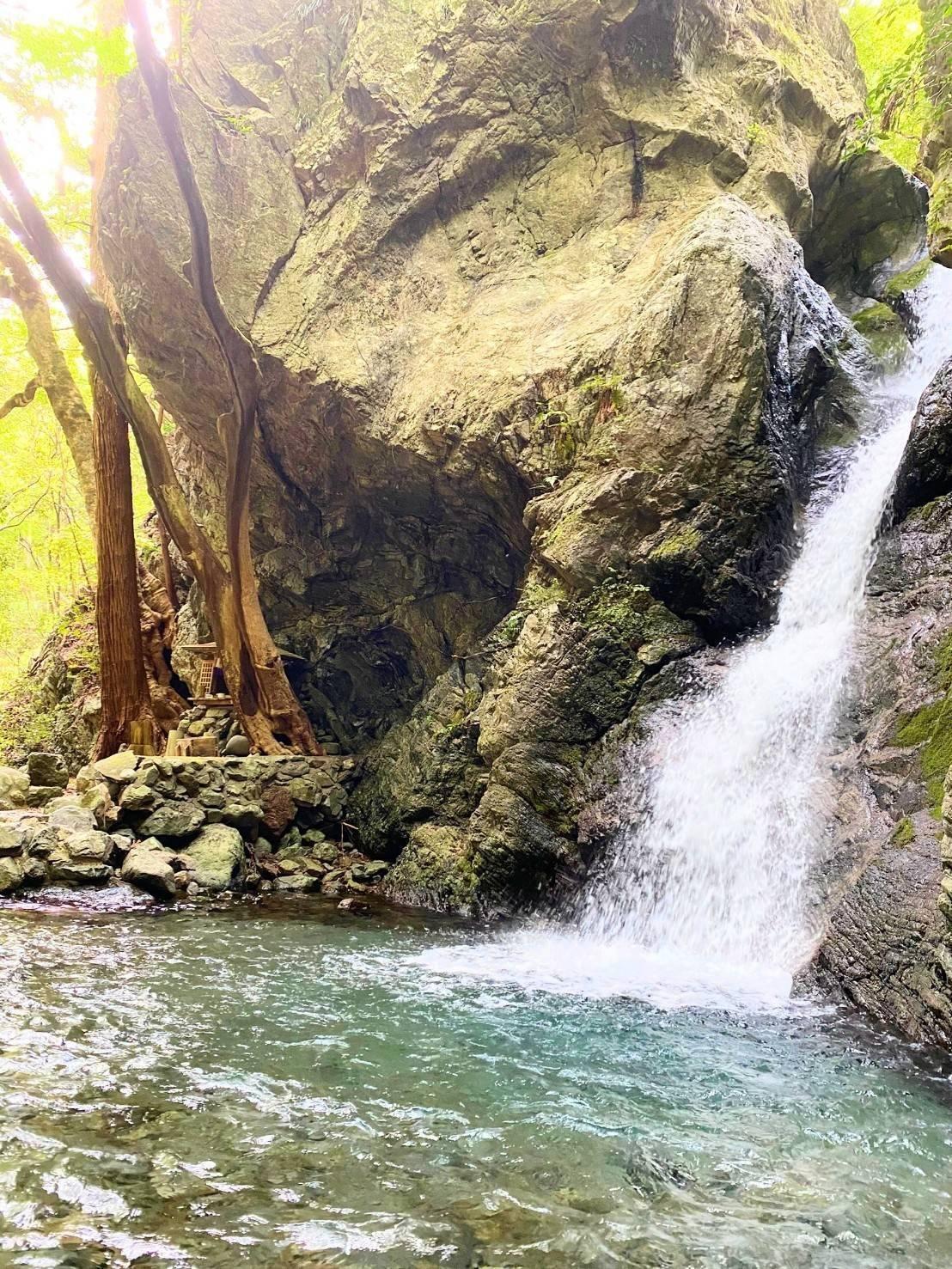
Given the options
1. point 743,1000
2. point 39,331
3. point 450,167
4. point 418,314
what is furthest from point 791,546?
point 39,331

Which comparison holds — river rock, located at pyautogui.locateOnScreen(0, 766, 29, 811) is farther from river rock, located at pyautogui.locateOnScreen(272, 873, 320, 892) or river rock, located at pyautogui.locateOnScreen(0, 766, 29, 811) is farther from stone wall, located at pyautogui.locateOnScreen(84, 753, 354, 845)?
river rock, located at pyautogui.locateOnScreen(272, 873, 320, 892)

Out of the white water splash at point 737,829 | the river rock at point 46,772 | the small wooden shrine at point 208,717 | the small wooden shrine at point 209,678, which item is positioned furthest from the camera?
the river rock at point 46,772

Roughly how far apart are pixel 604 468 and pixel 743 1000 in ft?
17.9

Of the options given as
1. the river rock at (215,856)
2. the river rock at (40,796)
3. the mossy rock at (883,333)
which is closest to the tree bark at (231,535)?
the river rock at (215,856)

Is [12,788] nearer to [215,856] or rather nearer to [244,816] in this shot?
[244,816]

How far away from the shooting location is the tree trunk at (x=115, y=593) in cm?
1069

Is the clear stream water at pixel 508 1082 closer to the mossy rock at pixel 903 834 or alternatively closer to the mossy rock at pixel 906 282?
the mossy rock at pixel 903 834

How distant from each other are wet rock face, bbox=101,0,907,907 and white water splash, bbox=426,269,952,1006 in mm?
570

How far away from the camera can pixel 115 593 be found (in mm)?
10742

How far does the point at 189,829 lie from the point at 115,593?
3.99m

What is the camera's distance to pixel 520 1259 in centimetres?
193

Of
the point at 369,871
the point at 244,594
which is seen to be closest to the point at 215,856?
the point at 369,871

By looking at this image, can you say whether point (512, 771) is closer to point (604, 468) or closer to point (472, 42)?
point (604, 468)

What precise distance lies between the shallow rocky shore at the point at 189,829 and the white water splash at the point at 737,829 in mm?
3225
